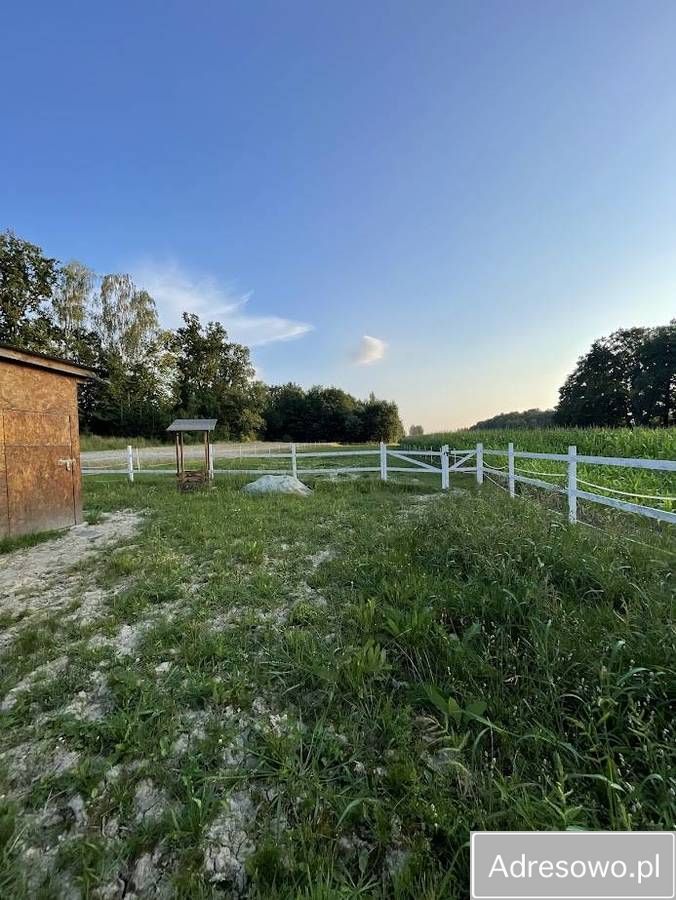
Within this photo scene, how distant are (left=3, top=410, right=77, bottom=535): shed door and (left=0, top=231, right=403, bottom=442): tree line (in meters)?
19.7

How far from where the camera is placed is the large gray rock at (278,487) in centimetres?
915

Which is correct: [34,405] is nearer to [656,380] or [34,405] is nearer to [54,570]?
[54,570]

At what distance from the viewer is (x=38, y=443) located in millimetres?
6121

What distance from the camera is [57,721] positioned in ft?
6.92

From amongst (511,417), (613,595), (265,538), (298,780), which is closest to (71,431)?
(265,538)

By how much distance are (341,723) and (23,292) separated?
3600cm

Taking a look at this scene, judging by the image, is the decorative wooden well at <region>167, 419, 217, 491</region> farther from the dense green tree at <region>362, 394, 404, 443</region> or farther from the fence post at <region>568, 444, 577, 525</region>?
the dense green tree at <region>362, 394, 404, 443</region>

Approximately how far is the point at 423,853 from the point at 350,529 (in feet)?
14.5

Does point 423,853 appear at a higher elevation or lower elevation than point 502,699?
lower

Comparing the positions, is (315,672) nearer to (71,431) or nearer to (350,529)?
(350,529)

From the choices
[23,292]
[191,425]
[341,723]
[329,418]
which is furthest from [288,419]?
[341,723]

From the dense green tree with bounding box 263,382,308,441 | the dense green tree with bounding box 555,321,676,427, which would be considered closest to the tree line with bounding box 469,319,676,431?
the dense green tree with bounding box 555,321,676,427

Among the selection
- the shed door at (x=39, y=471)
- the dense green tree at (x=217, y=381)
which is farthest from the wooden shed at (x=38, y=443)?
the dense green tree at (x=217, y=381)

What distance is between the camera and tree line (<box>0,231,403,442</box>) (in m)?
27.2
